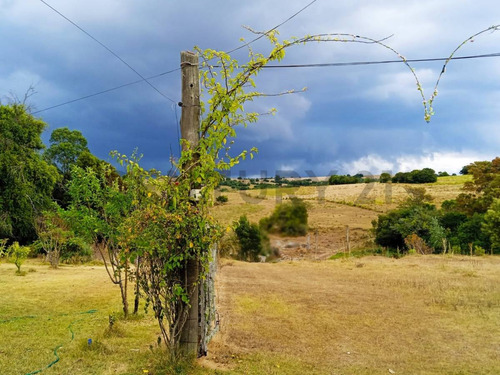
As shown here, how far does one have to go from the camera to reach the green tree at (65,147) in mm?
34688

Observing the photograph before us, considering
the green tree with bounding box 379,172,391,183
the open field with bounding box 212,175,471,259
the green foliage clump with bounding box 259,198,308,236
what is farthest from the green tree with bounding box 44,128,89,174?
the green tree with bounding box 379,172,391,183

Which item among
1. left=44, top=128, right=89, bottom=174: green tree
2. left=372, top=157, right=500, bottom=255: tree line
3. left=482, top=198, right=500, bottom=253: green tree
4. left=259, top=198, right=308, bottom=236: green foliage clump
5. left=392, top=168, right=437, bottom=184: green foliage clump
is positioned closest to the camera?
left=259, top=198, right=308, bottom=236: green foliage clump

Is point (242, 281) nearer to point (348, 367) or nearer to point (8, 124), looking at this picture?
point (348, 367)

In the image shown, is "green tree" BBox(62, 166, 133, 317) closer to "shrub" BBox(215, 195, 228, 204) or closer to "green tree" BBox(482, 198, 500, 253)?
"shrub" BBox(215, 195, 228, 204)

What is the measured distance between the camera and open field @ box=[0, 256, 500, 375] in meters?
5.69

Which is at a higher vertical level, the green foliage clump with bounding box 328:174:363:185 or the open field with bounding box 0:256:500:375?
→ the green foliage clump with bounding box 328:174:363:185

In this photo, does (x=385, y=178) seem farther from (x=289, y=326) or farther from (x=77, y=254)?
(x=289, y=326)

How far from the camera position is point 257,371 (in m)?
5.34

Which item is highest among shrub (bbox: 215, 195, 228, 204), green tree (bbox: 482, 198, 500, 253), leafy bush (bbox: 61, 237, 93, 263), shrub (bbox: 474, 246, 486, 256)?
shrub (bbox: 215, 195, 228, 204)

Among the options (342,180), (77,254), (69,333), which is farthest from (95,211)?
(342,180)

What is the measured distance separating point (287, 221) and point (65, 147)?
24043mm

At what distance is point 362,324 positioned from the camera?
27.1 ft

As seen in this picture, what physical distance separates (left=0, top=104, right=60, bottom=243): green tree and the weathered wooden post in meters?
21.3

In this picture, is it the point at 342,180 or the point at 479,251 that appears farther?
the point at 342,180
